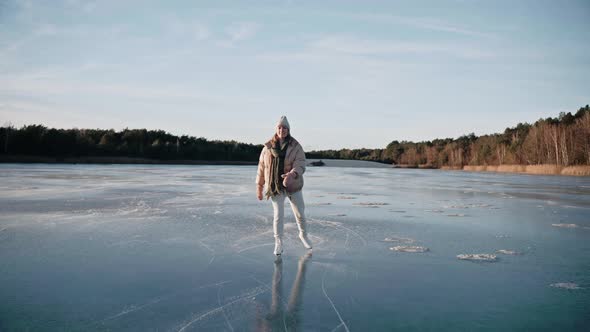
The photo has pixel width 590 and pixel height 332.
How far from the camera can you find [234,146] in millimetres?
99312

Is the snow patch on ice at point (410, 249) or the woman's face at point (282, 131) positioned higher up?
the woman's face at point (282, 131)

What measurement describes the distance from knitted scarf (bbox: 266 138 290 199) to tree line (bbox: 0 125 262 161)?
54236 mm

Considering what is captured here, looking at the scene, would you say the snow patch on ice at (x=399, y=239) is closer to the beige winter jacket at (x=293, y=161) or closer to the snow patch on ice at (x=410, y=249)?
the snow patch on ice at (x=410, y=249)

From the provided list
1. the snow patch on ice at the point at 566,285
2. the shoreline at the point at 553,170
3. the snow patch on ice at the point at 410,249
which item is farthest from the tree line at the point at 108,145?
the shoreline at the point at 553,170

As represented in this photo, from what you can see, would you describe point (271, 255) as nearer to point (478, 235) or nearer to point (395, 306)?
point (395, 306)

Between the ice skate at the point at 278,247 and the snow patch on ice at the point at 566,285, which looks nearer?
the snow patch on ice at the point at 566,285

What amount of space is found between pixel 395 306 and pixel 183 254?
108 inches

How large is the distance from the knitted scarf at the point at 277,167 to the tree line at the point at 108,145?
5424 cm

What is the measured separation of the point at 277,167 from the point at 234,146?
3788 inches

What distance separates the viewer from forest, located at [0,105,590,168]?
47.1m

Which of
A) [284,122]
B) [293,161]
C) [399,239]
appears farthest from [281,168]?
[399,239]

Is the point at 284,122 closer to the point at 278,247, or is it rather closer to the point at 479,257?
the point at 278,247

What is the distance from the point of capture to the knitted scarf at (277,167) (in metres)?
4.56

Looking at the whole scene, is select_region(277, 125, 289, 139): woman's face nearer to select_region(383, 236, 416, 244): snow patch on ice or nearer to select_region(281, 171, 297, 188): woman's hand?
select_region(281, 171, 297, 188): woman's hand
